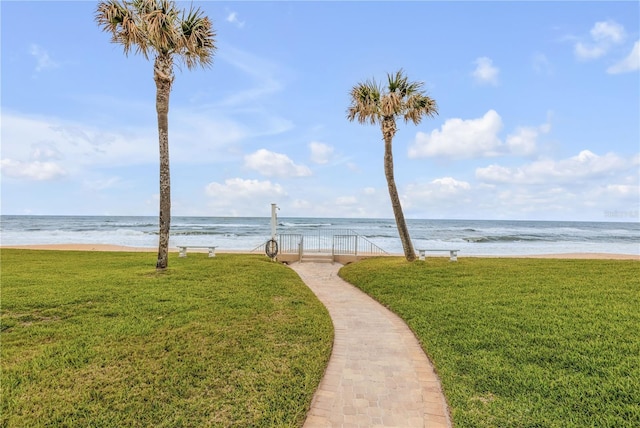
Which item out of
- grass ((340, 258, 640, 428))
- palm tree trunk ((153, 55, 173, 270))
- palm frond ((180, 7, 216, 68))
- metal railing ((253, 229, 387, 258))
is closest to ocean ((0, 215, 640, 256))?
metal railing ((253, 229, 387, 258))

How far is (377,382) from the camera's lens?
3.66m

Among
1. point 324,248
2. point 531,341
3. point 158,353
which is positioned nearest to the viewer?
point 158,353

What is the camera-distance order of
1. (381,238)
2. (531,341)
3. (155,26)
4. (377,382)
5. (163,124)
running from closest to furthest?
(377,382)
(531,341)
(155,26)
(163,124)
(381,238)

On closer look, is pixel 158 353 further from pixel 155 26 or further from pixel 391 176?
pixel 391 176

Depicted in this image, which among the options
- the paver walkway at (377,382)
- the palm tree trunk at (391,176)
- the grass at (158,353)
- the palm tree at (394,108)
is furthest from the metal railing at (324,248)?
the paver walkway at (377,382)

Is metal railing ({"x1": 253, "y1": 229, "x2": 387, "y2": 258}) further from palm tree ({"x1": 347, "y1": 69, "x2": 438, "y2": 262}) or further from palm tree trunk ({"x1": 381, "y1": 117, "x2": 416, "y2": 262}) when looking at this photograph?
palm tree ({"x1": 347, "y1": 69, "x2": 438, "y2": 262})

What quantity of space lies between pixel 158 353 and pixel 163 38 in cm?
819

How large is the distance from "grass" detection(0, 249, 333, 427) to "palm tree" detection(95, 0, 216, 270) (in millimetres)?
3209

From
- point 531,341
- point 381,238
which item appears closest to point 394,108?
point 531,341

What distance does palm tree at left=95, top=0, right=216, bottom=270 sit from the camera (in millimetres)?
8289

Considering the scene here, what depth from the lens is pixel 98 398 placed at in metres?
3.16

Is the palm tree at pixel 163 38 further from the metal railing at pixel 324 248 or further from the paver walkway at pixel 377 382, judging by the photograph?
the paver walkway at pixel 377 382

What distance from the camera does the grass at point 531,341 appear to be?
302cm

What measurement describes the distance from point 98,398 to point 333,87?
53.5ft
